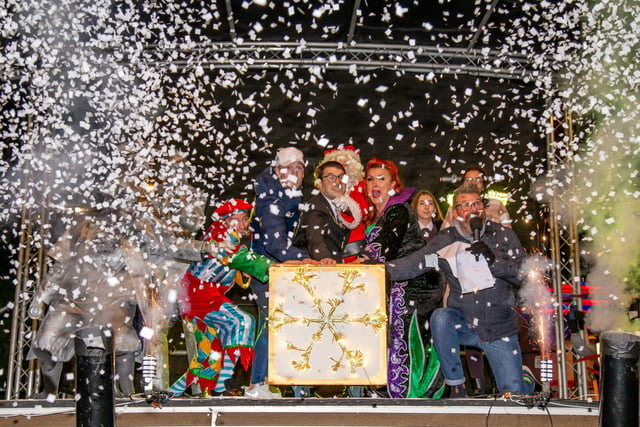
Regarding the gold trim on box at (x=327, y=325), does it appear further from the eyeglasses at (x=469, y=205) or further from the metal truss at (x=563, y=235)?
the metal truss at (x=563, y=235)

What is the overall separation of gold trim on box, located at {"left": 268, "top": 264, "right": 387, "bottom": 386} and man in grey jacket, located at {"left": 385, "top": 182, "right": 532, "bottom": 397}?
49 centimetres

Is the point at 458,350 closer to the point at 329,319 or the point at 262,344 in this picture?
the point at 329,319

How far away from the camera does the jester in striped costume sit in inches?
207

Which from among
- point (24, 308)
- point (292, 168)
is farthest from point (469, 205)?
point (24, 308)

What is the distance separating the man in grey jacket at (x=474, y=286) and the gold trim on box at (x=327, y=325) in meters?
0.49

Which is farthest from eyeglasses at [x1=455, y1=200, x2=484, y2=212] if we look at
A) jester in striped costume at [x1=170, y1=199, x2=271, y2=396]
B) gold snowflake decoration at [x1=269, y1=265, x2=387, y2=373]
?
jester in striped costume at [x1=170, y1=199, x2=271, y2=396]

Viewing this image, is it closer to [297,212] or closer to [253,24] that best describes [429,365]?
[297,212]

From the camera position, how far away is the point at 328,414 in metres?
4.26

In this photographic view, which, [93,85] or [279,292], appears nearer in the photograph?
[279,292]

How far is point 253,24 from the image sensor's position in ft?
23.5

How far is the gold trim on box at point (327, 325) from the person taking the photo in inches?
189

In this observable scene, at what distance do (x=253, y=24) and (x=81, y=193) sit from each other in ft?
7.70

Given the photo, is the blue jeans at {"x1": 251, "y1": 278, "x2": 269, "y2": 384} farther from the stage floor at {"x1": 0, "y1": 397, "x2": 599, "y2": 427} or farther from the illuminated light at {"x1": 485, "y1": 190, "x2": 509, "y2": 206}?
the illuminated light at {"x1": 485, "y1": 190, "x2": 509, "y2": 206}

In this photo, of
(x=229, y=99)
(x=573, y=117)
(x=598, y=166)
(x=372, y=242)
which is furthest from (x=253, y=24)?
(x=598, y=166)
